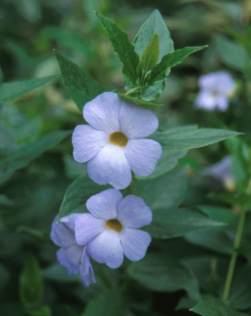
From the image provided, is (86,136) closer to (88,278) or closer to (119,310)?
(88,278)

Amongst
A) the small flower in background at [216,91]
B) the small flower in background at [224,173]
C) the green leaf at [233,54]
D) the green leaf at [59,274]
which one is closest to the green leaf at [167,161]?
the green leaf at [59,274]

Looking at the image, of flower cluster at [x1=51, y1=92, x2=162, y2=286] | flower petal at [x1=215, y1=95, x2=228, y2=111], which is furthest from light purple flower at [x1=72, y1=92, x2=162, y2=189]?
flower petal at [x1=215, y1=95, x2=228, y2=111]

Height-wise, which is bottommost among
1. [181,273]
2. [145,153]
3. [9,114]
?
[181,273]

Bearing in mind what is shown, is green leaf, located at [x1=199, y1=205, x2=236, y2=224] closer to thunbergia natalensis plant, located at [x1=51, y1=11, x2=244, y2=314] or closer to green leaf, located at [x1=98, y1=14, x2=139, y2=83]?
thunbergia natalensis plant, located at [x1=51, y1=11, x2=244, y2=314]

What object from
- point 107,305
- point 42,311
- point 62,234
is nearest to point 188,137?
point 62,234

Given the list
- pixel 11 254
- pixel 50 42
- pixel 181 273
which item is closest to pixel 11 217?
pixel 11 254

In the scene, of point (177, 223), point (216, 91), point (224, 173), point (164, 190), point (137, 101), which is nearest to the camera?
point (137, 101)

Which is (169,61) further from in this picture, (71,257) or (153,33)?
(71,257)
